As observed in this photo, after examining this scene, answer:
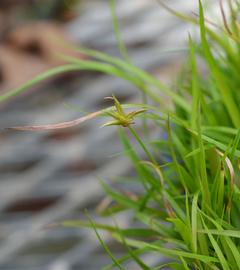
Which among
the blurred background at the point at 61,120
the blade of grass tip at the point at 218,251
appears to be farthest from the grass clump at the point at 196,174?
the blurred background at the point at 61,120

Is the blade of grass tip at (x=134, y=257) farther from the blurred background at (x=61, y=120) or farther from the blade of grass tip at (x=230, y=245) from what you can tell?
the blurred background at (x=61, y=120)

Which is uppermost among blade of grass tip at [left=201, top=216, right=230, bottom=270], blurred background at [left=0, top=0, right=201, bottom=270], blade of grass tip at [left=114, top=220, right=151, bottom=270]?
blurred background at [left=0, top=0, right=201, bottom=270]

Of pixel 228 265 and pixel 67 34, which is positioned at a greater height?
pixel 67 34

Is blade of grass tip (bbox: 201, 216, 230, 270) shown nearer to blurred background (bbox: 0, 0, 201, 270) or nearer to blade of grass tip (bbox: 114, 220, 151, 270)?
blade of grass tip (bbox: 114, 220, 151, 270)

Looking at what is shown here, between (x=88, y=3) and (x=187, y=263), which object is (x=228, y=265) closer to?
(x=187, y=263)

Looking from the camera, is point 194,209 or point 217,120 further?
point 217,120

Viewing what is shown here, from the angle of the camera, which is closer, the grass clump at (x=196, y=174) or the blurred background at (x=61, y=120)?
the grass clump at (x=196, y=174)

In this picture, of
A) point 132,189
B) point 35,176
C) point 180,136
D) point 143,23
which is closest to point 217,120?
point 180,136

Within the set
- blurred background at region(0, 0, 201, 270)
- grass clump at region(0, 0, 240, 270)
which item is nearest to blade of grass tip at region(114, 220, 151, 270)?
grass clump at region(0, 0, 240, 270)
